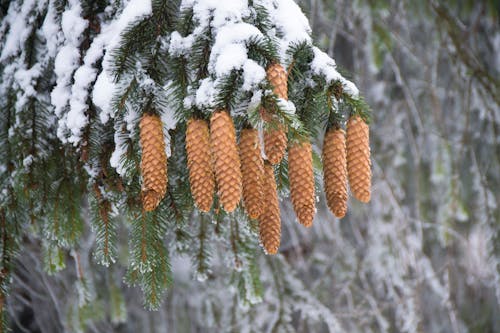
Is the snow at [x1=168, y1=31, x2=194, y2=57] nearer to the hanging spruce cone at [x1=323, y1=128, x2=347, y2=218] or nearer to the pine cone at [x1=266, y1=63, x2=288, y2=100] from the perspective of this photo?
the pine cone at [x1=266, y1=63, x2=288, y2=100]

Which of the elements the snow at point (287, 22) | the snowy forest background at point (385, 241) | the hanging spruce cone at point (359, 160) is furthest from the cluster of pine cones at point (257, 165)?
the snowy forest background at point (385, 241)

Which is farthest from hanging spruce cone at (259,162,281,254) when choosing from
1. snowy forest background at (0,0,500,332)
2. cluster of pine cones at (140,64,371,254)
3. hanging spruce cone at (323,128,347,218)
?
snowy forest background at (0,0,500,332)

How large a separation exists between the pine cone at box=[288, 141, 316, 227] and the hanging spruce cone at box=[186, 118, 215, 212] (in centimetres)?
17

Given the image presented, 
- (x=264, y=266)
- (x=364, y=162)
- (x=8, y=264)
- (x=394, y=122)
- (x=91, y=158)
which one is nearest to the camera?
(x=364, y=162)

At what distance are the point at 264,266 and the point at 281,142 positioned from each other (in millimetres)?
1568

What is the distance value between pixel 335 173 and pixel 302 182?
0.32 feet

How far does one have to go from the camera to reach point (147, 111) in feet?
4.00

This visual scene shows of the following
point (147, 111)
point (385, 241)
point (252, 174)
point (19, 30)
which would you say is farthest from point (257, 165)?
point (385, 241)

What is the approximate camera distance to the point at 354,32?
2926mm

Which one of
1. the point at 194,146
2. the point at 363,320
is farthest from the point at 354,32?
the point at 194,146

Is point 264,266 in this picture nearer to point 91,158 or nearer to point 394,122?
point 91,158

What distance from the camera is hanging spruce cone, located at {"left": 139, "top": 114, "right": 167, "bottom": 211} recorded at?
3.65 ft

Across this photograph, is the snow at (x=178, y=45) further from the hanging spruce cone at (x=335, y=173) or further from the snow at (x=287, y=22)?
the hanging spruce cone at (x=335, y=173)

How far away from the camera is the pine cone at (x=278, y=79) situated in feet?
3.54
